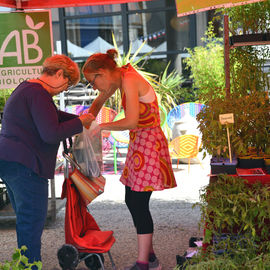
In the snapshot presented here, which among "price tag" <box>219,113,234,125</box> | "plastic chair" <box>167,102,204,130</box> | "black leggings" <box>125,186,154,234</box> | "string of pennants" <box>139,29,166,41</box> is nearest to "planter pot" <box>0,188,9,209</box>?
"black leggings" <box>125,186,154,234</box>

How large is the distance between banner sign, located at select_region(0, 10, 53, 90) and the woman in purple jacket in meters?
1.43

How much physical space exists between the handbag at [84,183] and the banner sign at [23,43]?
1394mm

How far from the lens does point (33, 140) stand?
9.25 feet

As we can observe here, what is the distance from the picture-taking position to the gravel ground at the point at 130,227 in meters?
3.74

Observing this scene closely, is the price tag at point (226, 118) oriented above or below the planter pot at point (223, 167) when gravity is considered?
above

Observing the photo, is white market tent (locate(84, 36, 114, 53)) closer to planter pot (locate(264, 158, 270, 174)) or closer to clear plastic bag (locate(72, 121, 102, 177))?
clear plastic bag (locate(72, 121, 102, 177))

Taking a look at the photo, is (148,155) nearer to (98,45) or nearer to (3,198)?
(3,198)

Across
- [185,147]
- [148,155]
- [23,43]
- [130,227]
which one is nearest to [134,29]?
[185,147]

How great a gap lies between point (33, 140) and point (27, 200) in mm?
358

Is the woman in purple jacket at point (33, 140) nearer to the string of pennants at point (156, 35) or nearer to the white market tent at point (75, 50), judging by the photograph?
the string of pennants at point (156, 35)

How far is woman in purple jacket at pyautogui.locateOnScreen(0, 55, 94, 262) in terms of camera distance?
275 centimetres

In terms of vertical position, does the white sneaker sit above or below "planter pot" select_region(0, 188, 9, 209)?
below

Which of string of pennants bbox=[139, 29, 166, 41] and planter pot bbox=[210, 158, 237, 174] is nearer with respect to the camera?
planter pot bbox=[210, 158, 237, 174]

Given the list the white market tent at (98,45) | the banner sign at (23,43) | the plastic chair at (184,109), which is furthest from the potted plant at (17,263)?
→ the white market tent at (98,45)
